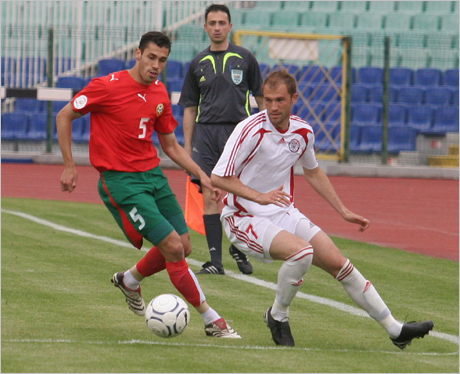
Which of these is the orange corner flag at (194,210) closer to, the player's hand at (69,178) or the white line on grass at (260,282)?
the white line on grass at (260,282)

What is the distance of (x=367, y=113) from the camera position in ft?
75.8

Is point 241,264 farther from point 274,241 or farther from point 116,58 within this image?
point 116,58

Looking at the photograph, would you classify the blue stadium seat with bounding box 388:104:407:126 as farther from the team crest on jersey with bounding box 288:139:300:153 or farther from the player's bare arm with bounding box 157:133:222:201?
the team crest on jersey with bounding box 288:139:300:153

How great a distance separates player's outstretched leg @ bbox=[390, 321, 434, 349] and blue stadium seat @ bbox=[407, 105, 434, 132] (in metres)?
A: 17.5

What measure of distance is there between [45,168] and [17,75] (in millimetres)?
3632

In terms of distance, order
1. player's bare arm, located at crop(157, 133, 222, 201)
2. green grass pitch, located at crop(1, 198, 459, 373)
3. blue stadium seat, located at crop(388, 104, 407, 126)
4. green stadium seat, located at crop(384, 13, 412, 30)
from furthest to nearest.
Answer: green stadium seat, located at crop(384, 13, 412, 30), blue stadium seat, located at crop(388, 104, 407, 126), player's bare arm, located at crop(157, 133, 222, 201), green grass pitch, located at crop(1, 198, 459, 373)

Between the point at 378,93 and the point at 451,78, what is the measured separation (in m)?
2.16

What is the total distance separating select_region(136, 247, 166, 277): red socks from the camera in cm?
657

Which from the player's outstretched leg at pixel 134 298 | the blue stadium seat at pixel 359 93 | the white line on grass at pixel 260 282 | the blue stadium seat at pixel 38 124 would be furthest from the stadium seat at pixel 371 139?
the player's outstretched leg at pixel 134 298

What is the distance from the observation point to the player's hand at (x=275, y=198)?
19.3 feet

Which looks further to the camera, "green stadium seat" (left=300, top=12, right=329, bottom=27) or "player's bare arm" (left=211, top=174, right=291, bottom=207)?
"green stadium seat" (left=300, top=12, right=329, bottom=27)

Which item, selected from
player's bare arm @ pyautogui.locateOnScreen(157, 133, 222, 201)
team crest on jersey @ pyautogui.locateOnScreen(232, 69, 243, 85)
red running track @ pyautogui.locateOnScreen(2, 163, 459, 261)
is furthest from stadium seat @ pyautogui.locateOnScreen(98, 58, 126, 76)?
player's bare arm @ pyautogui.locateOnScreen(157, 133, 222, 201)

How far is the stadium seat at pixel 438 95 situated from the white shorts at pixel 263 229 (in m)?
Result: 18.1

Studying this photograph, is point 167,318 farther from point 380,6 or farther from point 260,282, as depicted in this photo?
point 380,6
